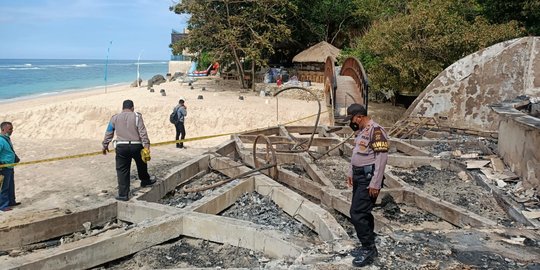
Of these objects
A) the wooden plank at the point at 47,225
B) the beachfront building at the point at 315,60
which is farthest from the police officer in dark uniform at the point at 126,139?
the beachfront building at the point at 315,60

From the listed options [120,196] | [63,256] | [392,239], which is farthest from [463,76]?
[63,256]

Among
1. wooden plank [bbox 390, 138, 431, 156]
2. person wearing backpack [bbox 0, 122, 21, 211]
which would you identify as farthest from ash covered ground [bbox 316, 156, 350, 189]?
person wearing backpack [bbox 0, 122, 21, 211]

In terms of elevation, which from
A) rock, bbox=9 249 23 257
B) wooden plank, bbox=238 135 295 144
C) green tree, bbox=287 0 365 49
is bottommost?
rock, bbox=9 249 23 257

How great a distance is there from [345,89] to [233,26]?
39.5 feet

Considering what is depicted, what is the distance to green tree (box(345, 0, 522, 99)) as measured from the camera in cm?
1520

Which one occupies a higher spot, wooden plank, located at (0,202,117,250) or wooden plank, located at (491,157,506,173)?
wooden plank, located at (491,157,506,173)

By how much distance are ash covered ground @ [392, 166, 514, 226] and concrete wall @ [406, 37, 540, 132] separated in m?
4.54

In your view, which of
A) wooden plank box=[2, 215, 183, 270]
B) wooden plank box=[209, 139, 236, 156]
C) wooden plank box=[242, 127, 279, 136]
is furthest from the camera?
wooden plank box=[242, 127, 279, 136]

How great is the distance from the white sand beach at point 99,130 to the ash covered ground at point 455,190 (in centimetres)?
554

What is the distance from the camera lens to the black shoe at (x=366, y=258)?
14.8ft

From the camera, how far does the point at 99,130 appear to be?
21.0 metres

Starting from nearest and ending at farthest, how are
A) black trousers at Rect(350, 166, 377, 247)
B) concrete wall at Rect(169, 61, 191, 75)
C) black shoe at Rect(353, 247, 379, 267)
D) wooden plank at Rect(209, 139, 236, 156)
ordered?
1. black shoe at Rect(353, 247, 379, 267)
2. black trousers at Rect(350, 166, 377, 247)
3. wooden plank at Rect(209, 139, 236, 156)
4. concrete wall at Rect(169, 61, 191, 75)

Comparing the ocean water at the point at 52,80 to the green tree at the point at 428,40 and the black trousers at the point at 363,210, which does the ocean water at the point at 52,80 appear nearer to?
the green tree at the point at 428,40

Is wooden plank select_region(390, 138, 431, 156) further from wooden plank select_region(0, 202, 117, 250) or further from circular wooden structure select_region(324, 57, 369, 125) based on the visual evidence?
Answer: wooden plank select_region(0, 202, 117, 250)
